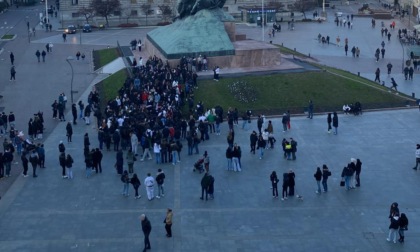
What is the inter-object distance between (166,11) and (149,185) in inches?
2316

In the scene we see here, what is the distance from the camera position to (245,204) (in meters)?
27.0

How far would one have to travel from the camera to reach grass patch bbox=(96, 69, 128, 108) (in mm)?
43719

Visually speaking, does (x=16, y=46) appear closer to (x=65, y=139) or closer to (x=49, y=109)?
(x=49, y=109)

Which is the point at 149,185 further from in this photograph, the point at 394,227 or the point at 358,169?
the point at 394,227

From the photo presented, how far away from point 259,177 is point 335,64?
1105 inches

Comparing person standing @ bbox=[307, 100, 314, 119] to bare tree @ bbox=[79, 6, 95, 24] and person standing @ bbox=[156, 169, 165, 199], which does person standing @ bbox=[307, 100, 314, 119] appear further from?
bare tree @ bbox=[79, 6, 95, 24]

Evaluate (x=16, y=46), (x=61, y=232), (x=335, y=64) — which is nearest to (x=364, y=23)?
(x=335, y=64)

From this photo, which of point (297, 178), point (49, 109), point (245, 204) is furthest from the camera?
point (49, 109)

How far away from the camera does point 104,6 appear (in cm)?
8250

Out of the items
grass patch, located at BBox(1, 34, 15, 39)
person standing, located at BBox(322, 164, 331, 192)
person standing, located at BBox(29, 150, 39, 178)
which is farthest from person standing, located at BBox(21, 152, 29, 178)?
grass patch, located at BBox(1, 34, 15, 39)

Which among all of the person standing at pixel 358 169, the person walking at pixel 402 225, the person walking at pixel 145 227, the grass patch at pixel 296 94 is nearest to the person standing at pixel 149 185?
the person walking at pixel 145 227

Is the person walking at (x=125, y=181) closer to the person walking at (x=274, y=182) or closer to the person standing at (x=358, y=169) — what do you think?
the person walking at (x=274, y=182)

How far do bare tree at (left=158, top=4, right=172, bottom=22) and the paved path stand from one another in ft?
159

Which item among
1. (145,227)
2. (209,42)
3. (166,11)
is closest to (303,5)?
(166,11)
